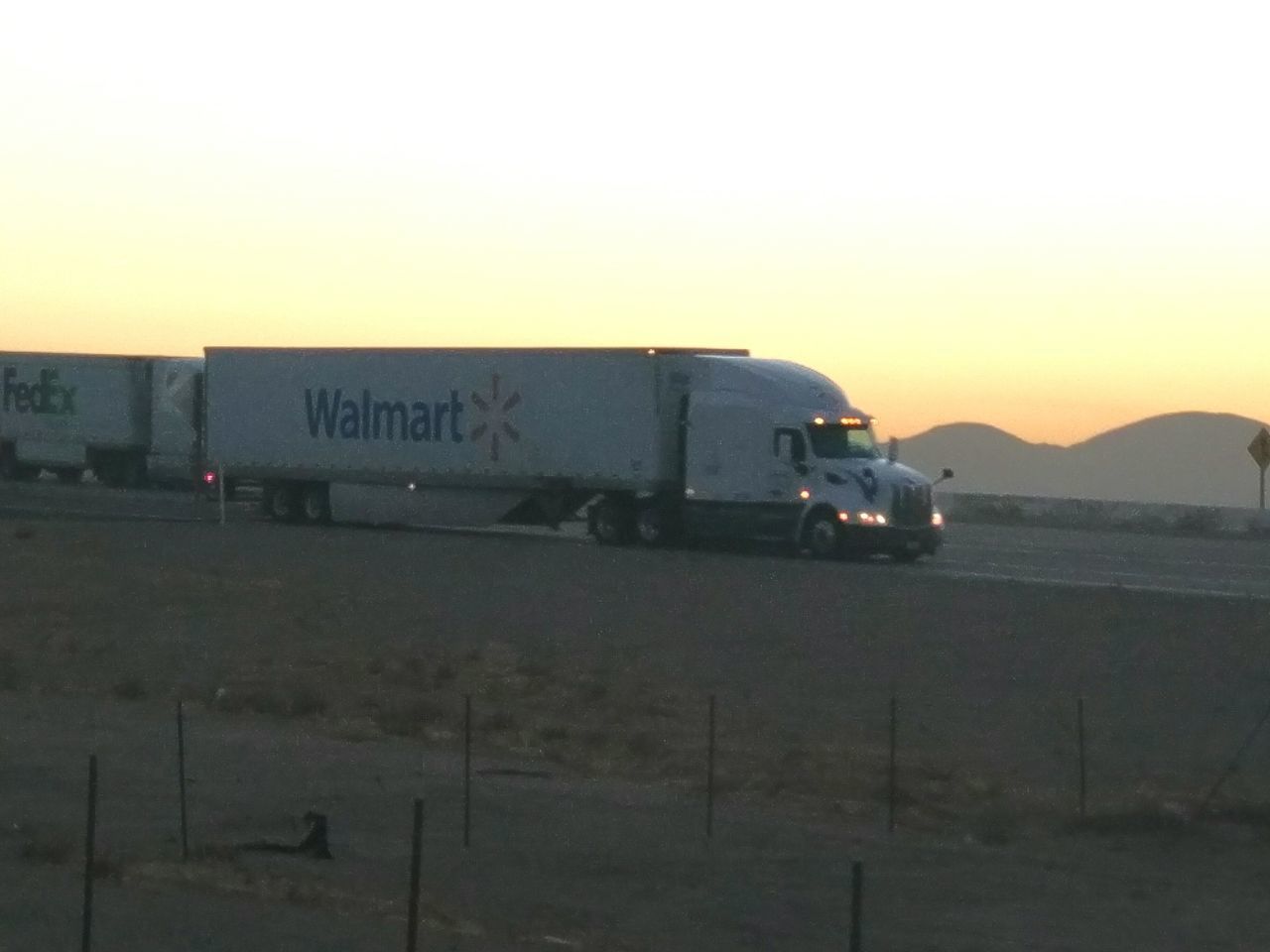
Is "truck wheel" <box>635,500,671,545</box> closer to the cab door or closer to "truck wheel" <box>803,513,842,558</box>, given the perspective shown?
the cab door

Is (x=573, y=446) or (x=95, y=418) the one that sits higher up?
(x=95, y=418)

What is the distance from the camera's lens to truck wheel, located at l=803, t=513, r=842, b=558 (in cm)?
3600

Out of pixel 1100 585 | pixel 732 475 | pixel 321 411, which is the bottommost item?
pixel 1100 585

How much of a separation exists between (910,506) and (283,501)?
49.3ft

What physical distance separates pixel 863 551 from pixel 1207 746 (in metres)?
17.0

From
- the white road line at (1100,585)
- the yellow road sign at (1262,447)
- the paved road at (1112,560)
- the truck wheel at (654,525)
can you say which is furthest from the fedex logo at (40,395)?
the white road line at (1100,585)

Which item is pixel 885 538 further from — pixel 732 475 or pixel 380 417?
pixel 380 417

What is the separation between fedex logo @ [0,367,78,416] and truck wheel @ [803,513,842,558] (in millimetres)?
30612

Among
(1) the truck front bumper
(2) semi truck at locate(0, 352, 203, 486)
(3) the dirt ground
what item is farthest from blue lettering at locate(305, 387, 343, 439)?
(1) the truck front bumper

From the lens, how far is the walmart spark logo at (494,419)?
1598 inches

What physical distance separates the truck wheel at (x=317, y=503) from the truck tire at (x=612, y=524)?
23.7 ft

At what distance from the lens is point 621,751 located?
18312 mm

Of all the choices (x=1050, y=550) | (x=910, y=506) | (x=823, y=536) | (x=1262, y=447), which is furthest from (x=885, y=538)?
(x=1262, y=447)

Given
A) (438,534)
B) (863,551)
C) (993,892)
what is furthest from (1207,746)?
(438,534)
